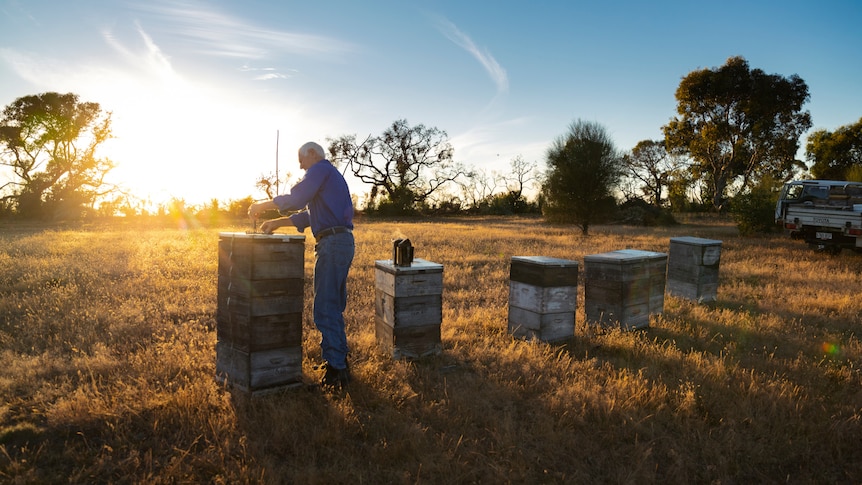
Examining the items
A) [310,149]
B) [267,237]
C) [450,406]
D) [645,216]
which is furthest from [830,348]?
[645,216]

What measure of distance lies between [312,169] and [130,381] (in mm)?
2694

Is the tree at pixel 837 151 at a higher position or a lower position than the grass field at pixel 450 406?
higher

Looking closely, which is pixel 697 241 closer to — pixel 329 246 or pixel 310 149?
pixel 329 246

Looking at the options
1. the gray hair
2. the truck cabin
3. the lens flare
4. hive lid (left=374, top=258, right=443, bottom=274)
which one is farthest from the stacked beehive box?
the truck cabin

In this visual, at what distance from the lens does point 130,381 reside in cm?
427

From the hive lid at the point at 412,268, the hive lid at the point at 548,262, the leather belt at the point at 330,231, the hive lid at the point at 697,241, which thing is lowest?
the hive lid at the point at 412,268

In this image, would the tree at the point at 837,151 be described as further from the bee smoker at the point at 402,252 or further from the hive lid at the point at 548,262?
the bee smoker at the point at 402,252

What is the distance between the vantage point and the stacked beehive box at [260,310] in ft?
12.9

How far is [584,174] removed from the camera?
22.6m

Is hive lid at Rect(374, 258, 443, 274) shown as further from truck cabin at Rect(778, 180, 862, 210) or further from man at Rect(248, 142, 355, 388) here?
truck cabin at Rect(778, 180, 862, 210)

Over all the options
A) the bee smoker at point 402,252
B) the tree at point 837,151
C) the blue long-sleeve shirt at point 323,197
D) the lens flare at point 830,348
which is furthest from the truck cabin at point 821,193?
the tree at point 837,151

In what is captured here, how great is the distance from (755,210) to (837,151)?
20698 mm

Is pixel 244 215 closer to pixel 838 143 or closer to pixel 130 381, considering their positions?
pixel 130 381

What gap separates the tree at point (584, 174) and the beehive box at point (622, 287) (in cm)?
1664
